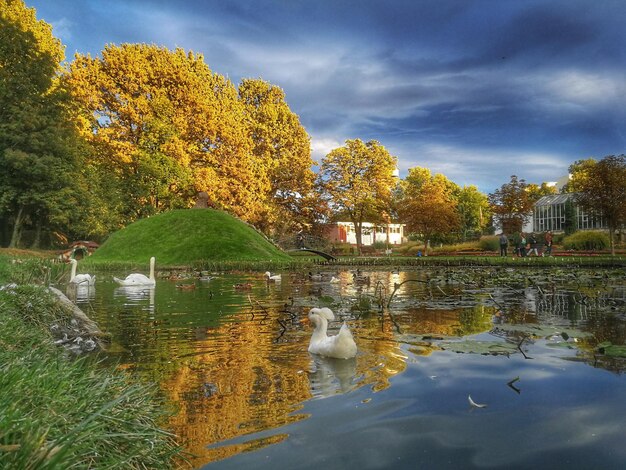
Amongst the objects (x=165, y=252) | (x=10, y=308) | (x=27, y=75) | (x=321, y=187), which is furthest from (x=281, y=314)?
(x=321, y=187)

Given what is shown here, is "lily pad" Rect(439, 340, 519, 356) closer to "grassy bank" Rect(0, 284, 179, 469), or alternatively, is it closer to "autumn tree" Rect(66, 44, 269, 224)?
"grassy bank" Rect(0, 284, 179, 469)

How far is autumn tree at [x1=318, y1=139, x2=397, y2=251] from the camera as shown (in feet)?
184

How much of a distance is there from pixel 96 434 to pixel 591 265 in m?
30.9

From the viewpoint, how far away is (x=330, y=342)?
22.1 feet

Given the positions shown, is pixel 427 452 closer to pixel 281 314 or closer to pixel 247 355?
pixel 247 355

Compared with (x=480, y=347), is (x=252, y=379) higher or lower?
lower

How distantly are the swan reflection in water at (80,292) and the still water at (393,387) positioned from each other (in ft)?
12.8

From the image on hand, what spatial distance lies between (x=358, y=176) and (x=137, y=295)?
43080 millimetres

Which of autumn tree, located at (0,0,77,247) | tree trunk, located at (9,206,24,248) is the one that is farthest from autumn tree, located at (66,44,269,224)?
tree trunk, located at (9,206,24,248)

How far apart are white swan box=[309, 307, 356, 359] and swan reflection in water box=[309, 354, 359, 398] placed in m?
0.08

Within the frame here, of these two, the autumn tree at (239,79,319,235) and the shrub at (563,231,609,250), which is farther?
the autumn tree at (239,79,319,235)

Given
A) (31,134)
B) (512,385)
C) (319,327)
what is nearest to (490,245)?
(31,134)

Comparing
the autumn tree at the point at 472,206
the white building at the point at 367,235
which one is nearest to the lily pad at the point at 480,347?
the white building at the point at 367,235

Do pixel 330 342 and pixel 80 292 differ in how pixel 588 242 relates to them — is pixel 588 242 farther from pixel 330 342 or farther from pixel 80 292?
pixel 330 342
